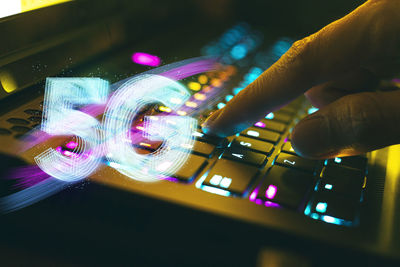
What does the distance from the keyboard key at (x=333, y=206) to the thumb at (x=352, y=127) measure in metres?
0.06

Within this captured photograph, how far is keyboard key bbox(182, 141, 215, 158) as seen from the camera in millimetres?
477

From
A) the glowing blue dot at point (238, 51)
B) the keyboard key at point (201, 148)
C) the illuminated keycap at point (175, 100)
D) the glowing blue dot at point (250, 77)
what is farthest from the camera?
the glowing blue dot at point (238, 51)

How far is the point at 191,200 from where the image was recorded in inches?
15.5

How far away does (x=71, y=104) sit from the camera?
0.53 meters

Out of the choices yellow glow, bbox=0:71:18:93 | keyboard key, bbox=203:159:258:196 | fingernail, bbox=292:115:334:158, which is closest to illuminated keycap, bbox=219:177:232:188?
keyboard key, bbox=203:159:258:196

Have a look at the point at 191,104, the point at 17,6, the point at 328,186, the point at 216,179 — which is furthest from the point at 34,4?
the point at 328,186

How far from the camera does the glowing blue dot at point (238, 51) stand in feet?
2.75

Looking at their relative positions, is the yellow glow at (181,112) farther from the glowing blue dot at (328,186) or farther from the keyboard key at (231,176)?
the glowing blue dot at (328,186)

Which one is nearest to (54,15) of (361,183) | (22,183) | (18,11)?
(18,11)

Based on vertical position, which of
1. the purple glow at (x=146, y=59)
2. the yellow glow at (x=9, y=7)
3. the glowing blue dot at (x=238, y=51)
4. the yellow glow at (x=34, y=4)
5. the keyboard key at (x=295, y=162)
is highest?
the glowing blue dot at (x=238, y=51)

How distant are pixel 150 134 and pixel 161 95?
121 mm

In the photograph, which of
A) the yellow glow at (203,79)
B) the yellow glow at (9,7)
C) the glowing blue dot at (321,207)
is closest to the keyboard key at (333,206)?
the glowing blue dot at (321,207)

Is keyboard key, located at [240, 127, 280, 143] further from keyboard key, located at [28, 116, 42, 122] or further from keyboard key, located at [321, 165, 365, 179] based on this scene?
keyboard key, located at [28, 116, 42, 122]

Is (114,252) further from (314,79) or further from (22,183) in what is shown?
(314,79)
